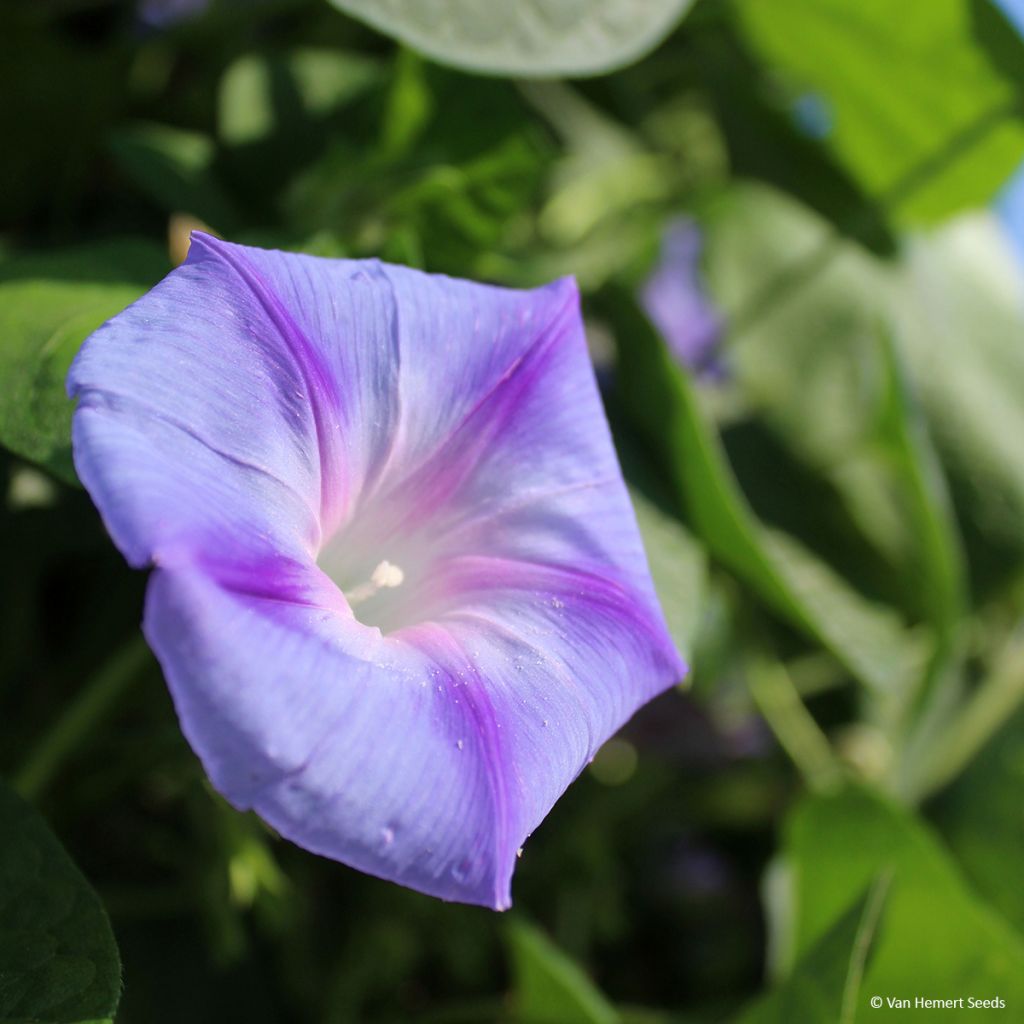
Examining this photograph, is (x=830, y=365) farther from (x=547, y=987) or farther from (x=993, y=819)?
(x=547, y=987)

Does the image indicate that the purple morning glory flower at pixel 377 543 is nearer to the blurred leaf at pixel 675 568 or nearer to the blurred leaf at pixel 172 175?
the blurred leaf at pixel 675 568

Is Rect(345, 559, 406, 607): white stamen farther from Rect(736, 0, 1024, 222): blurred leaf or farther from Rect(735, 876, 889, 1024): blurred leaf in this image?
Rect(736, 0, 1024, 222): blurred leaf

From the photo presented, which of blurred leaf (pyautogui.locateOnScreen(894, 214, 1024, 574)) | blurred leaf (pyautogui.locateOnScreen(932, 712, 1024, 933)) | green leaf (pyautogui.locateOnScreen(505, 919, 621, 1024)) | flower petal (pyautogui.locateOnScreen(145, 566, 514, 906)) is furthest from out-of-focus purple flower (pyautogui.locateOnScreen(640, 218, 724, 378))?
flower petal (pyautogui.locateOnScreen(145, 566, 514, 906))

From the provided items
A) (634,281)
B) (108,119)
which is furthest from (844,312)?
(108,119)

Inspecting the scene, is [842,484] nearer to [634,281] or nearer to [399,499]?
[634,281]

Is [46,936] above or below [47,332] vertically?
below

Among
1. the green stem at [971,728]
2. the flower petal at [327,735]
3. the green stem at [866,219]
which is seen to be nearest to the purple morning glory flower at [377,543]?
the flower petal at [327,735]

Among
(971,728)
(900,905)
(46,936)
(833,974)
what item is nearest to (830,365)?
→ (971,728)
